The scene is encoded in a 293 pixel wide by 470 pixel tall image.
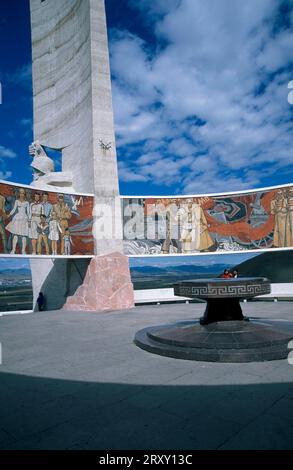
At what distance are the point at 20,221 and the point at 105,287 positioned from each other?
231 inches

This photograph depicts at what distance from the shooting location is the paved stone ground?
→ 3.24 m

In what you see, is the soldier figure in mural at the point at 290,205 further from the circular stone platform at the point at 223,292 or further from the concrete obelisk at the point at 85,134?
the circular stone platform at the point at 223,292

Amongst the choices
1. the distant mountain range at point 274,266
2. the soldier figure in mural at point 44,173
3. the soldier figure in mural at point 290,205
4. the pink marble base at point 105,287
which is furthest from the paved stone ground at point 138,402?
the distant mountain range at point 274,266

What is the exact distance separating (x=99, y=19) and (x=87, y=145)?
801cm

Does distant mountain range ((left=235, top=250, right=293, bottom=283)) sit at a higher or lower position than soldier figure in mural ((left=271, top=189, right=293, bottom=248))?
lower

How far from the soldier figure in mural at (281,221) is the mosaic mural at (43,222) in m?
11.6

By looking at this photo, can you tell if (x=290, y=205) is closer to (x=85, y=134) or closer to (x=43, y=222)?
(x=85, y=134)

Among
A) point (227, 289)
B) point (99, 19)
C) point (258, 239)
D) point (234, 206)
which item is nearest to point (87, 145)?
point (99, 19)

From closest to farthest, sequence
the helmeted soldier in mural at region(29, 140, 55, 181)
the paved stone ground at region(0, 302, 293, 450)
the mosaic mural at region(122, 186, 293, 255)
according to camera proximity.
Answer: the paved stone ground at region(0, 302, 293, 450) < the mosaic mural at region(122, 186, 293, 255) < the helmeted soldier in mural at region(29, 140, 55, 181)

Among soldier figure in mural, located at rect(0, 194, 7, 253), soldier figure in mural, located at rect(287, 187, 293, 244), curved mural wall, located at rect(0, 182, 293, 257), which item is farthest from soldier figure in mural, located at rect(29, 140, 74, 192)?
soldier figure in mural, located at rect(287, 187, 293, 244)

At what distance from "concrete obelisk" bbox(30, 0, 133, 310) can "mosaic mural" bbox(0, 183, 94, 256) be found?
86cm

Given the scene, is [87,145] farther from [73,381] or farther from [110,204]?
[73,381]

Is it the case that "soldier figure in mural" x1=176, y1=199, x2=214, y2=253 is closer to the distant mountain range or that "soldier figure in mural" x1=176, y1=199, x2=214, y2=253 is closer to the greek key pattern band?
the distant mountain range
